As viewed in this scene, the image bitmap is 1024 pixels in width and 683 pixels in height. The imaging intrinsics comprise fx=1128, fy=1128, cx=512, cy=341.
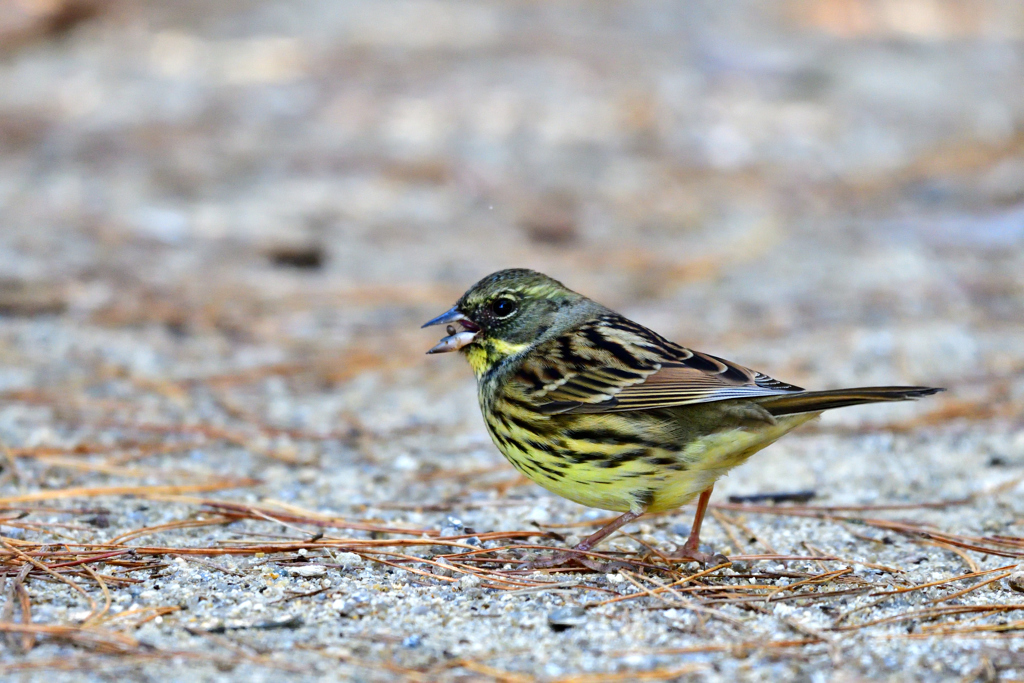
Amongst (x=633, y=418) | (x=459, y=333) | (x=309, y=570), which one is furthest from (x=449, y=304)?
(x=309, y=570)

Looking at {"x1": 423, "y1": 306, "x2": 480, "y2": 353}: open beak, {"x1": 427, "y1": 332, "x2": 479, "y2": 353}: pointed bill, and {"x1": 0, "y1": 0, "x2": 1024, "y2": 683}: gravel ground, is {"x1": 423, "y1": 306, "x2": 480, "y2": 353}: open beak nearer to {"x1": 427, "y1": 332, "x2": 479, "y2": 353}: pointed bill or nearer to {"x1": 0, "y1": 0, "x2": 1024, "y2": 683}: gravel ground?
{"x1": 427, "y1": 332, "x2": 479, "y2": 353}: pointed bill

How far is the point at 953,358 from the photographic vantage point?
277 inches

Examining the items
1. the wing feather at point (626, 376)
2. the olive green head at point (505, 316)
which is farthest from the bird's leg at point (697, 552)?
the olive green head at point (505, 316)

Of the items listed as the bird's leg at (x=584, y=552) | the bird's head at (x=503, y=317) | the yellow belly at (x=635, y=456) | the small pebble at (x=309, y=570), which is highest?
the bird's head at (x=503, y=317)

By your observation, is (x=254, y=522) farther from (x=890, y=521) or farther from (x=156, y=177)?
(x=156, y=177)

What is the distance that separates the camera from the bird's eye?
4777 millimetres

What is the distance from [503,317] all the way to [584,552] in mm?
1125

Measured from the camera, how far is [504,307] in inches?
188

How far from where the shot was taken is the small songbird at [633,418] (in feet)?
13.3

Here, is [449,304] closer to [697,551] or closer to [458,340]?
[458,340]

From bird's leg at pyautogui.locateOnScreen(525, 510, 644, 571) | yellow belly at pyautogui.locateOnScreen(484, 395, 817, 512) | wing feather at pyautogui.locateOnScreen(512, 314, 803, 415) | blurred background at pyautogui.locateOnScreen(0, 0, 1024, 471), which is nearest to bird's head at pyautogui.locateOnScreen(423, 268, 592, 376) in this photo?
wing feather at pyautogui.locateOnScreen(512, 314, 803, 415)

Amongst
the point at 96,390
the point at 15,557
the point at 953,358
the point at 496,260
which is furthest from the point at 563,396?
the point at 496,260

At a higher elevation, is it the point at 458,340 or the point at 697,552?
the point at 458,340

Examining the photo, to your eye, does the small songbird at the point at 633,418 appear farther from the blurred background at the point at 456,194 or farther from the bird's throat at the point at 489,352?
the blurred background at the point at 456,194
